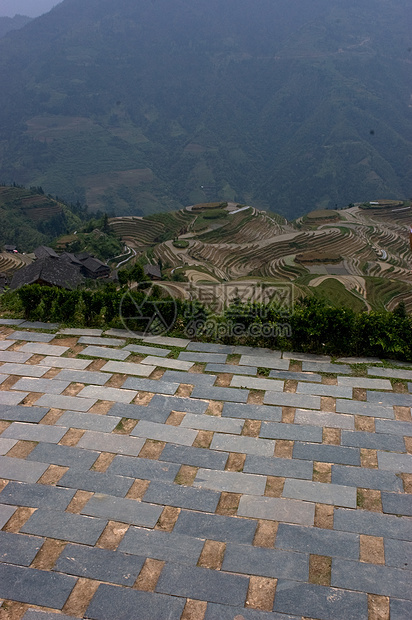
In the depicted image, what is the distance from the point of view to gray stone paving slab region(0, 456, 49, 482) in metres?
6.20

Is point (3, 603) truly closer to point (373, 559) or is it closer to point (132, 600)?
point (132, 600)

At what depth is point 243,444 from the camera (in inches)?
265

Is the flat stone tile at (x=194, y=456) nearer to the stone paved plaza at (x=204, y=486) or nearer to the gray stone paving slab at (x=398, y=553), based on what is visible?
the stone paved plaza at (x=204, y=486)

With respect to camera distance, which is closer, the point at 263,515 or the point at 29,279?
Answer: the point at 263,515

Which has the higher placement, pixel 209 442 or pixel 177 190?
pixel 209 442

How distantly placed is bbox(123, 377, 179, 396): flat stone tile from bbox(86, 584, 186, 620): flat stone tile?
3.38 m

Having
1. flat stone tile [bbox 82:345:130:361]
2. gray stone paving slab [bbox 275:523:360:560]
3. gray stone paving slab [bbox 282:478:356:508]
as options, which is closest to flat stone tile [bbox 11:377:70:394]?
flat stone tile [bbox 82:345:130:361]

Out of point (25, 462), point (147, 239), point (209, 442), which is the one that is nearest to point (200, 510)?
point (209, 442)

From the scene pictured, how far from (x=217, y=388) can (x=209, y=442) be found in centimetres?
134

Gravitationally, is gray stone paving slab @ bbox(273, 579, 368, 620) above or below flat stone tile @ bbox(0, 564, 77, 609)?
below

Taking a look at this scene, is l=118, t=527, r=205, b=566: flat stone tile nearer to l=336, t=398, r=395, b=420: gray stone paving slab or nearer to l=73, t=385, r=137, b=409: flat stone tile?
l=73, t=385, r=137, b=409: flat stone tile

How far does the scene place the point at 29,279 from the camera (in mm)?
33438

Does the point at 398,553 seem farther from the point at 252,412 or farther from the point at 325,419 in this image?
the point at 252,412

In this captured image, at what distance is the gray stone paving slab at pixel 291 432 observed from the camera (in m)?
6.83
